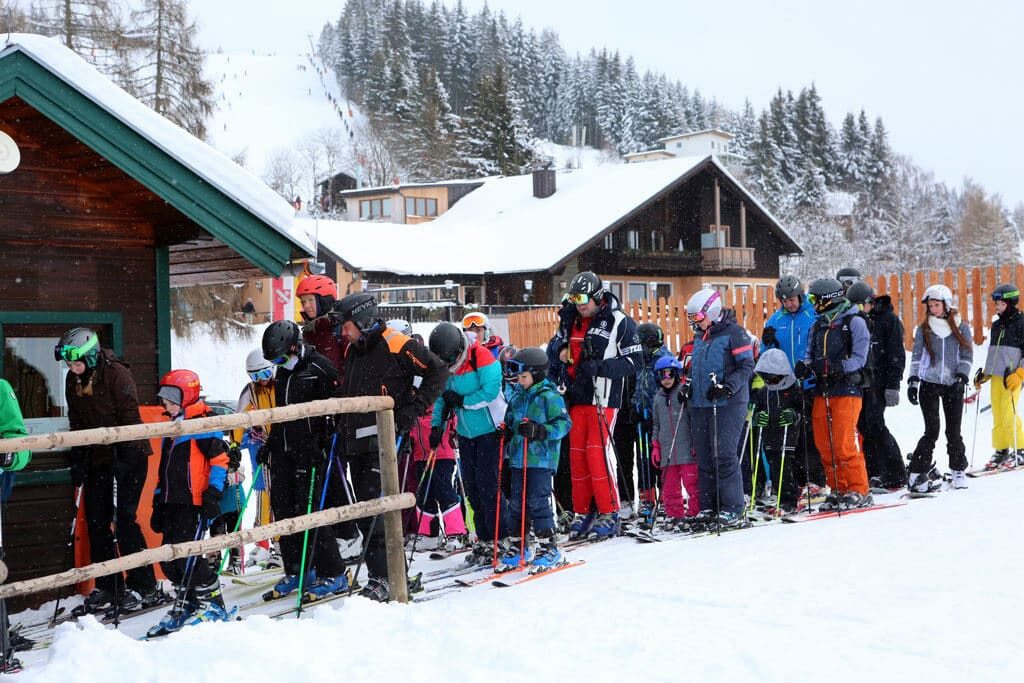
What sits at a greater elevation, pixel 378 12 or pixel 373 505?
pixel 378 12

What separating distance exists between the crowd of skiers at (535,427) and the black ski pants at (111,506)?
2 centimetres

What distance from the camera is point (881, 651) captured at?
4301 mm

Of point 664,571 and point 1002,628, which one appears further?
point 664,571

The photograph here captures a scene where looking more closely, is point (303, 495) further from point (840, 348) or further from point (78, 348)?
point (840, 348)

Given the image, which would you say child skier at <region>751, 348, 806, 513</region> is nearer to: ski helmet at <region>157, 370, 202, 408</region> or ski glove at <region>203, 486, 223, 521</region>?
ski glove at <region>203, 486, 223, 521</region>

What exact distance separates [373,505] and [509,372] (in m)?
2.76

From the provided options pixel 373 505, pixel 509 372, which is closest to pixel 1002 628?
pixel 373 505

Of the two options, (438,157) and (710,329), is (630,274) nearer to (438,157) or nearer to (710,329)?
(710,329)

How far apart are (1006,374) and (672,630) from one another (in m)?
6.25

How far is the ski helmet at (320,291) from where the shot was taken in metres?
7.07

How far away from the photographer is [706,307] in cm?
774

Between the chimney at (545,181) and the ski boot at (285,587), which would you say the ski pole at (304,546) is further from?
the chimney at (545,181)

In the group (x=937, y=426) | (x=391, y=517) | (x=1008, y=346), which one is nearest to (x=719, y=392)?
(x=937, y=426)

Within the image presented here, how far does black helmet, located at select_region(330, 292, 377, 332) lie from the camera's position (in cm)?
621
